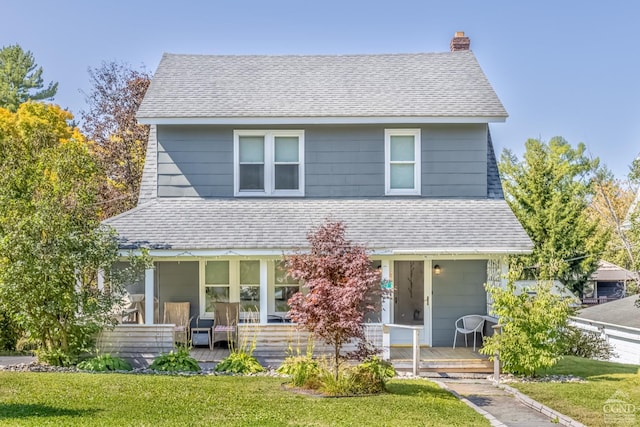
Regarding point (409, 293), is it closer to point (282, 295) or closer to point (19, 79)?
point (282, 295)

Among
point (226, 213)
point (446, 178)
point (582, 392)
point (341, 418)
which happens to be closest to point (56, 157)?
point (226, 213)

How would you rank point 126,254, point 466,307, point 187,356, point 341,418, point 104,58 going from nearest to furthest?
point 341,418, point 187,356, point 126,254, point 466,307, point 104,58

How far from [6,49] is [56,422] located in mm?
54603

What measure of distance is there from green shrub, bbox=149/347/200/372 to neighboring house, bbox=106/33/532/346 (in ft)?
9.20

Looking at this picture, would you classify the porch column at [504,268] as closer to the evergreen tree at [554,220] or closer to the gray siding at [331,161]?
the gray siding at [331,161]

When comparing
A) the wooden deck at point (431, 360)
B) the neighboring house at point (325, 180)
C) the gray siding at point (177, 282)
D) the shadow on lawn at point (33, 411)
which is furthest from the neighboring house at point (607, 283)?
the shadow on lawn at point (33, 411)

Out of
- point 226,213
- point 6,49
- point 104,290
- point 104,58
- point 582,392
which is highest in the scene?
point 6,49

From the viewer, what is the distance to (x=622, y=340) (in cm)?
2409

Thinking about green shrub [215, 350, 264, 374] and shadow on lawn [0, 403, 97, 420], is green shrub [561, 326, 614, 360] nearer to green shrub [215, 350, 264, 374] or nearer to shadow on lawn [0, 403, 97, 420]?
green shrub [215, 350, 264, 374]

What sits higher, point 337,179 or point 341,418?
point 337,179

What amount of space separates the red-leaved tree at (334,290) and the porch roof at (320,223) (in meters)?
2.92

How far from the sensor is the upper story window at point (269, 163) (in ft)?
52.0

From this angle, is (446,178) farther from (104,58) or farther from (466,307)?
(104,58)

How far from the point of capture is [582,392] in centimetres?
1084
